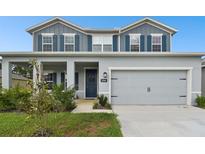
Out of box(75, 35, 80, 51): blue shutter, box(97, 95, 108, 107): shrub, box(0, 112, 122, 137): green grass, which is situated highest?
box(75, 35, 80, 51): blue shutter

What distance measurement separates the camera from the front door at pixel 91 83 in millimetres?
16266

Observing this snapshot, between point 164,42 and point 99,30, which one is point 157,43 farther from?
point 99,30

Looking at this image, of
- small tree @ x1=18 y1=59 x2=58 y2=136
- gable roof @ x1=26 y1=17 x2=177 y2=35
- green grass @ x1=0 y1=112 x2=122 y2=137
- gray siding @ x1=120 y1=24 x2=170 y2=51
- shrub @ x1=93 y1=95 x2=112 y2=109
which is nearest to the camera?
small tree @ x1=18 y1=59 x2=58 y2=136

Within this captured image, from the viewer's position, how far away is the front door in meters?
16.3

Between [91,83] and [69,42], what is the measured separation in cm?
442

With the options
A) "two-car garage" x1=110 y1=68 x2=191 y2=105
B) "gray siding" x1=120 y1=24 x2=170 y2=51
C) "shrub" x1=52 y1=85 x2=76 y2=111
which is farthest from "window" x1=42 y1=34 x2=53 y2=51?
"shrub" x1=52 y1=85 x2=76 y2=111

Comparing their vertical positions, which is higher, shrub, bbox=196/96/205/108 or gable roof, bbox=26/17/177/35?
gable roof, bbox=26/17/177/35

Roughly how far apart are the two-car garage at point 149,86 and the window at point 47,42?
25.0ft

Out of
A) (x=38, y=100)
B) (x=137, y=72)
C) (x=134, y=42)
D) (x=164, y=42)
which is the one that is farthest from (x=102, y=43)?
(x=38, y=100)

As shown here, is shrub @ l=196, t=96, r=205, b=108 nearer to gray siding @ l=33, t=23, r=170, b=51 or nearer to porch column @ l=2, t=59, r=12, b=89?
gray siding @ l=33, t=23, r=170, b=51

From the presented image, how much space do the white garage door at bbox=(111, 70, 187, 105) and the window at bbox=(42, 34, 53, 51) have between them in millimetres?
7698

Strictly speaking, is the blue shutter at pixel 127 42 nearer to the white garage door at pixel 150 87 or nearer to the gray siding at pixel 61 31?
the gray siding at pixel 61 31
